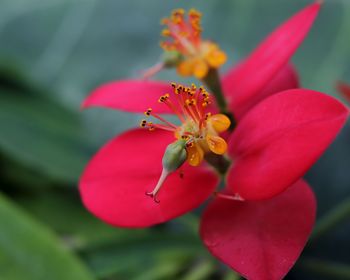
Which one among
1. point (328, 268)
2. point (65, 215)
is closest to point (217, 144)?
point (328, 268)

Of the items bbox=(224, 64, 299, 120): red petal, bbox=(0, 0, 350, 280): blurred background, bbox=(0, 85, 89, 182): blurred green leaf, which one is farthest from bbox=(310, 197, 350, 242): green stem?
bbox=(0, 85, 89, 182): blurred green leaf

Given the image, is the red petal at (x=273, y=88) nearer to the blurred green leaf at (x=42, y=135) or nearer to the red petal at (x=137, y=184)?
the red petal at (x=137, y=184)

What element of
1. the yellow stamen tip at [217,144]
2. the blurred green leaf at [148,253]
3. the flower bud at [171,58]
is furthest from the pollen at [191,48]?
the blurred green leaf at [148,253]

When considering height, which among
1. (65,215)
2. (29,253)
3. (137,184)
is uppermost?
(137,184)

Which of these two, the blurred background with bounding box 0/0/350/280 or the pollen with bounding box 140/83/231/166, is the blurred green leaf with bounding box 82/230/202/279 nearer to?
the blurred background with bounding box 0/0/350/280

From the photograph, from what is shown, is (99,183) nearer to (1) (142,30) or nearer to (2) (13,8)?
(1) (142,30)

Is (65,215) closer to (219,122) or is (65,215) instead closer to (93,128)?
(93,128)
